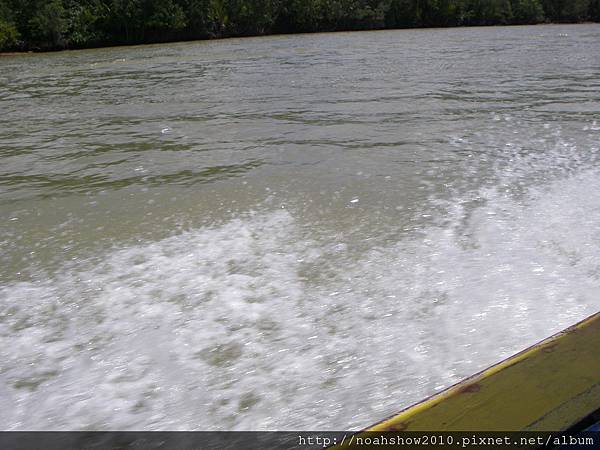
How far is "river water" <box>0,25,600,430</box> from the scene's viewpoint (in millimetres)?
1360

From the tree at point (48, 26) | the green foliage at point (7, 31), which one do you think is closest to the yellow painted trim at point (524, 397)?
the green foliage at point (7, 31)

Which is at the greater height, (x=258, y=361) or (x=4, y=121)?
(x=4, y=121)

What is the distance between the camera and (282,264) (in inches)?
79.0

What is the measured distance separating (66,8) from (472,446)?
99.8 feet

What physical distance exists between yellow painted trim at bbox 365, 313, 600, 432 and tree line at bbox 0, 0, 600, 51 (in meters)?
26.8

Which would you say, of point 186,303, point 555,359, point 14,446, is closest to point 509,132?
point 186,303

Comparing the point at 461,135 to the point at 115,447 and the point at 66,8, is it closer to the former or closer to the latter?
the point at 115,447

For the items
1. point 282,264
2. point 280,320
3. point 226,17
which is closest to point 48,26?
point 226,17

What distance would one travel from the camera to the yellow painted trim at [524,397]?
2.62ft

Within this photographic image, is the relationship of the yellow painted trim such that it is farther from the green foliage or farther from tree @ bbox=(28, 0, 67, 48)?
tree @ bbox=(28, 0, 67, 48)

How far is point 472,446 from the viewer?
77 centimetres

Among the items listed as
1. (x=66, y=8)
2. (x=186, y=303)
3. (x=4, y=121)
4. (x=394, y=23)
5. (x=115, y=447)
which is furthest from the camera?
(x=394, y=23)

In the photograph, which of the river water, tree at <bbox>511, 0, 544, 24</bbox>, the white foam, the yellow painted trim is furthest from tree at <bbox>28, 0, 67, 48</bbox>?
tree at <bbox>511, 0, 544, 24</bbox>

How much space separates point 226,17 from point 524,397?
31707mm
